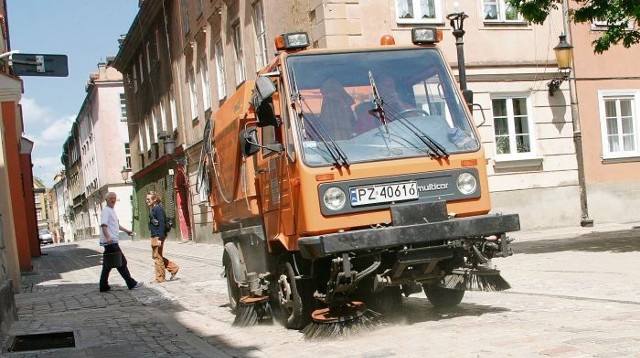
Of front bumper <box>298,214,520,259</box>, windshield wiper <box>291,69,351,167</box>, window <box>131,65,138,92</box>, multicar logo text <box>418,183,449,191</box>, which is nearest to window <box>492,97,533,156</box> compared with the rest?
multicar logo text <box>418,183,449,191</box>

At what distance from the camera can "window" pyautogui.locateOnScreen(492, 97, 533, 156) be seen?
19.8 metres

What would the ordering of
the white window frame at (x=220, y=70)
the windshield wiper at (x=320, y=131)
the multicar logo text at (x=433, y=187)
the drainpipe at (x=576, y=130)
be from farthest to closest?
1. the white window frame at (x=220, y=70)
2. the drainpipe at (x=576, y=130)
3. the multicar logo text at (x=433, y=187)
4. the windshield wiper at (x=320, y=131)

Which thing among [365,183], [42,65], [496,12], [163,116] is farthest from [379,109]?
[163,116]

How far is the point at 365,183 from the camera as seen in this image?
7.09m

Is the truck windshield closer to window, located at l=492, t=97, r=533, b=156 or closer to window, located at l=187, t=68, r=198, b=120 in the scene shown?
window, located at l=492, t=97, r=533, b=156

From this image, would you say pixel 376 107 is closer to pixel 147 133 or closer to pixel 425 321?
pixel 425 321

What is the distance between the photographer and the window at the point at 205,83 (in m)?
29.0

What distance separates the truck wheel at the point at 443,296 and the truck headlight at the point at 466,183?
51.6 inches

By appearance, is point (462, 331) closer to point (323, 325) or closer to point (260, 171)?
point (323, 325)

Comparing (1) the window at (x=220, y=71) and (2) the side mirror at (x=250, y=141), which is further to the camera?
(1) the window at (x=220, y=71)

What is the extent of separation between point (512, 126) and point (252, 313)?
41.7 ft

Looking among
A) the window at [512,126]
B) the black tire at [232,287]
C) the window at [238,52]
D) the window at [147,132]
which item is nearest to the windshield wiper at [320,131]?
the black tire at [232,287]

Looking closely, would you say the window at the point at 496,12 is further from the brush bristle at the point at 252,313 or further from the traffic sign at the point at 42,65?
the brush bristle at the point at 252,313

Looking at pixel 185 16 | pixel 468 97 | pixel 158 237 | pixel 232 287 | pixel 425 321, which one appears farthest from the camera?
pixel 185 16
